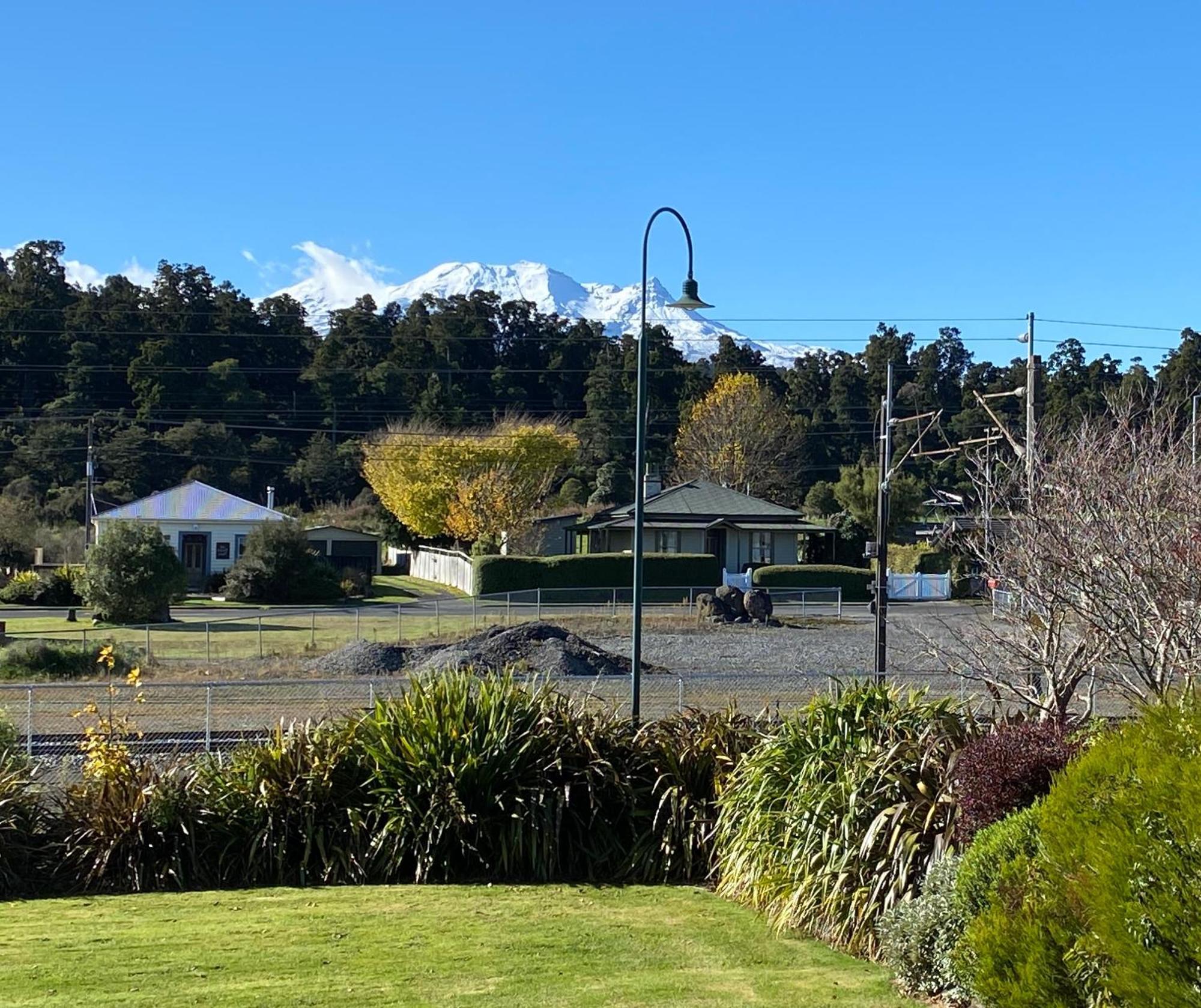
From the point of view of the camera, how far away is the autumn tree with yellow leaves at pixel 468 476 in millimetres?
69000

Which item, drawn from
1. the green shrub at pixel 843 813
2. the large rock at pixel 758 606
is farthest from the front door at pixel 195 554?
the green shrub at pixel 843 813

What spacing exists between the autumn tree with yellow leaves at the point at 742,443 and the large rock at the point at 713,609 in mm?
40102

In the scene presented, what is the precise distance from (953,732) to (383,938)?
4307mm

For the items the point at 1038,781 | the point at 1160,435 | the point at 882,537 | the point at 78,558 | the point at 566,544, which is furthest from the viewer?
the point at 566,544

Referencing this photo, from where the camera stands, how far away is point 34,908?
9.84 m

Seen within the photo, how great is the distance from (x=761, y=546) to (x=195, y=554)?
29.2 metres

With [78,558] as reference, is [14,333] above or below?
above

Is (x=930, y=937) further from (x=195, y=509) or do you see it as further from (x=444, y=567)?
(x=195, y=509)

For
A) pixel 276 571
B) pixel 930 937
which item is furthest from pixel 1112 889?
pixel 276 571

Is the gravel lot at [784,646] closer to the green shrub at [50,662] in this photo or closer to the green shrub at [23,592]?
the green shrub at [50,662]

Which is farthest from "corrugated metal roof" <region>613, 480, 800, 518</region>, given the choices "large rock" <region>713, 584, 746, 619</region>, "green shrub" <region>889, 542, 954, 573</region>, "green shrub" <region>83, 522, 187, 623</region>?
"green shrub" <region>83, 522, 187, 623</region>

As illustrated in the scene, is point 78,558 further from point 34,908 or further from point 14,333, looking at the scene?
point 34,908

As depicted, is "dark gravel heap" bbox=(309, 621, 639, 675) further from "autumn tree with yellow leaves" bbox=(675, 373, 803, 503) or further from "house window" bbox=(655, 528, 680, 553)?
"autumn tree with yellow leaves" bbox=(675, 373, 803, 503)

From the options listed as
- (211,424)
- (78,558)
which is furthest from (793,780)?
(211,424)
